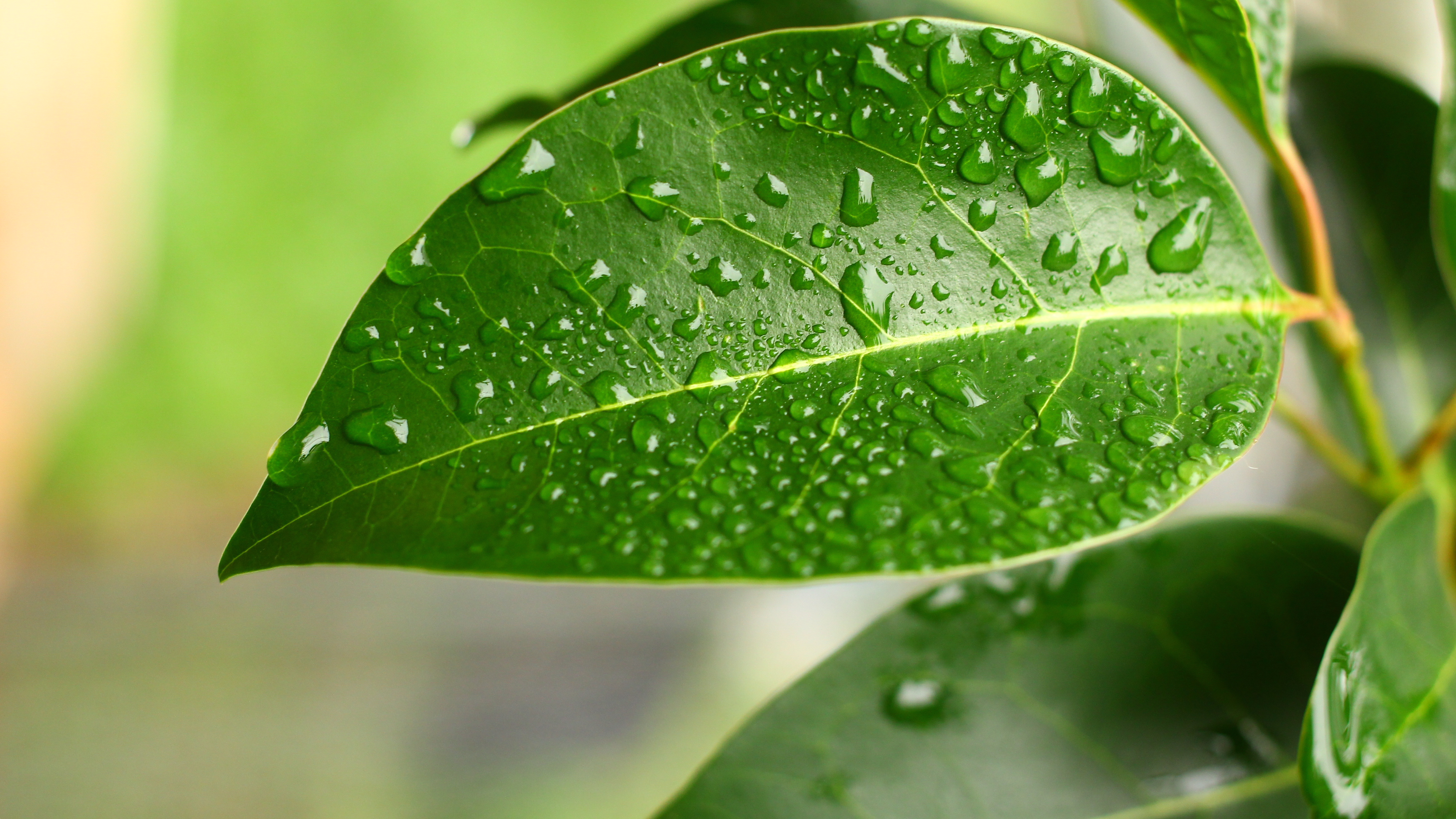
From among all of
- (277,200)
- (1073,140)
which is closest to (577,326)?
(1073,140)

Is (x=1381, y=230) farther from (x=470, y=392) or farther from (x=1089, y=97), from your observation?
(x=470, y=392)

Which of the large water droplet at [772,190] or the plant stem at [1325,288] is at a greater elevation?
the large water droplet at [772,190]

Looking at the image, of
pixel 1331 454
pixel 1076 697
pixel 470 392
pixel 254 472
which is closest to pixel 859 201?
pixel 470 392

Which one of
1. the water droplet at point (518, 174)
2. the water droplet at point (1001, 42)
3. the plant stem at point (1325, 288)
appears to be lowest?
the plant stem at point (1325, 288)

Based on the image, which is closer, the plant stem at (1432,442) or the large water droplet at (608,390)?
the large water droplet at (608,390)

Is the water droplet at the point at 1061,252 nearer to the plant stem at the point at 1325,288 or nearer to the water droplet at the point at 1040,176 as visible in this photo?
the water droplet at the point at 1040,176

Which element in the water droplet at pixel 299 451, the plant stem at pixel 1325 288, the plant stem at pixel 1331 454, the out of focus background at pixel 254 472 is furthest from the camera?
the out of focus background at pixel 254 472

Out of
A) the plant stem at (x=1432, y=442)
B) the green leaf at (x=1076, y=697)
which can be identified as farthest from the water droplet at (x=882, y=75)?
the plant stem at (x=1432, y=442)
